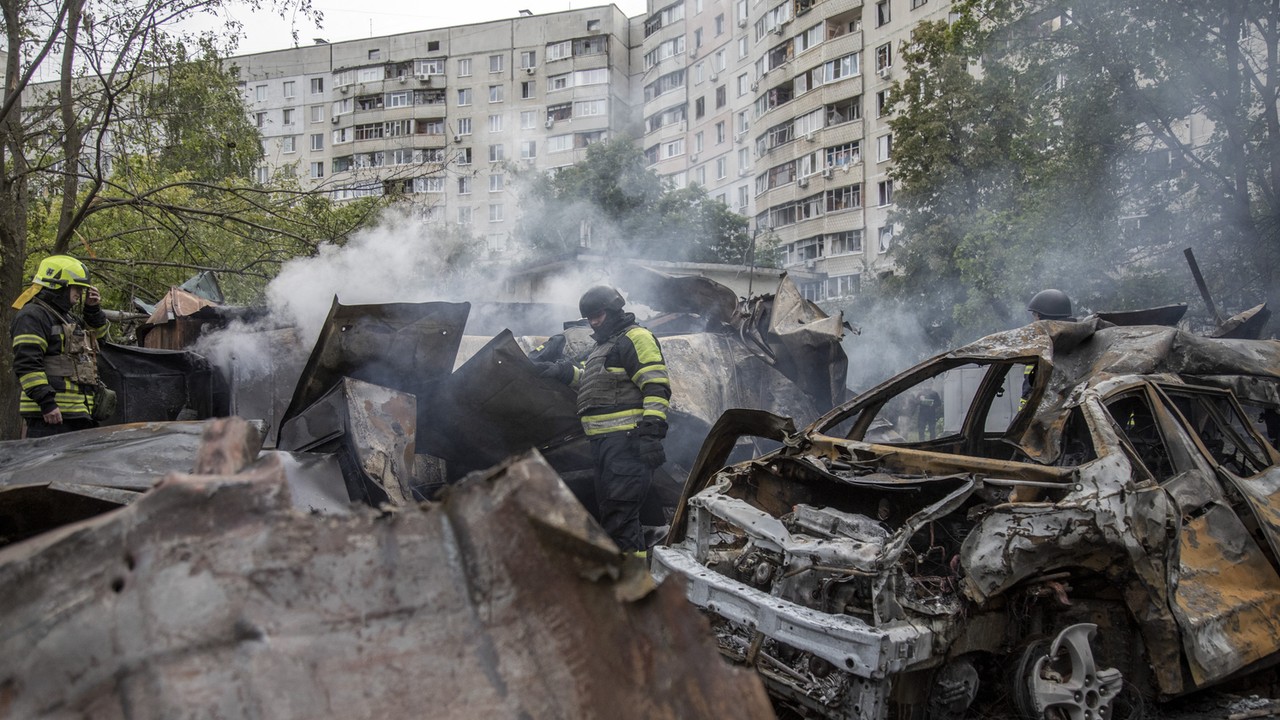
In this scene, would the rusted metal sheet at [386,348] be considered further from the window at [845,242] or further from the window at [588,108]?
the window at [588,108]

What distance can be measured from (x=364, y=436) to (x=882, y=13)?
111 ft

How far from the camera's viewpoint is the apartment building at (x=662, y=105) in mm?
36469

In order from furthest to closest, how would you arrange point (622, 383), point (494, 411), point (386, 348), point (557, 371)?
point (494, 411), point (557, 371), point (386, 348), point (622, 383)

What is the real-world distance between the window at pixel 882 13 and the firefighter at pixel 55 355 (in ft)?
A: 111

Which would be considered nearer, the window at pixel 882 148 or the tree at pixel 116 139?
the tree at pixel 116 139

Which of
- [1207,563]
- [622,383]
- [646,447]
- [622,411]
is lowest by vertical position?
[1207,563]

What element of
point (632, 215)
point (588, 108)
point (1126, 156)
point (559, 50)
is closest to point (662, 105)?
point (588, 108)

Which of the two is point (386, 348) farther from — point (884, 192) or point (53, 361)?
point (884, 192)

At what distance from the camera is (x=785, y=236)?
39.6 metres

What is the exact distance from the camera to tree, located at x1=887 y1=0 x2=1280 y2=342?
12711 millimetres

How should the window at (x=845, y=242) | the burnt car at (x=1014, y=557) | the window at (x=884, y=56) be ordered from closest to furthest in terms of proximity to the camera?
1. the burnt car at (x=1014, y=557)
2. the window at (x=884, y=56)
3. the window at (x=845, y=242)

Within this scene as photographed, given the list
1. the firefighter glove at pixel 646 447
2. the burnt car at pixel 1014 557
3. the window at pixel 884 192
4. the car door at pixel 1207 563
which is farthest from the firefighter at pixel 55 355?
the window at pixel 884 192

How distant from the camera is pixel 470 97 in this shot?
53938mm

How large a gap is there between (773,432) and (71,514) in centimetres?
313
